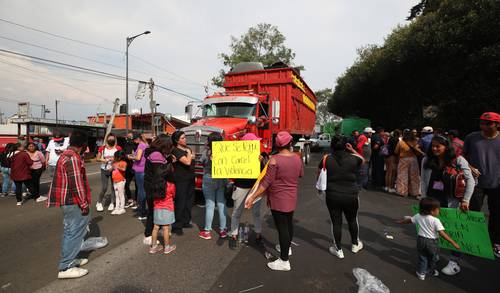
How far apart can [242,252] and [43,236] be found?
12.0ft

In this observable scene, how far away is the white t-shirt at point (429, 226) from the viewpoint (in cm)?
297

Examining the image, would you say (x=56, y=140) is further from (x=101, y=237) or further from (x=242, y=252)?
(x=242, y=252)

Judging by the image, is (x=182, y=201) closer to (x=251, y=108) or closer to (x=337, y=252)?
(x=337, y=252)

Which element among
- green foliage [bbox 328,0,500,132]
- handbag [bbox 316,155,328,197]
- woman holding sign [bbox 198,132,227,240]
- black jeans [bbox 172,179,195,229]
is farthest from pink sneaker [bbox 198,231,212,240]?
green foliage [bbox 328,0,500,132]

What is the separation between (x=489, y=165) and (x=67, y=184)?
5.46 metres

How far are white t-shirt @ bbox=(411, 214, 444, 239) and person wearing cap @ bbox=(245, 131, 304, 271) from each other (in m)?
1.50

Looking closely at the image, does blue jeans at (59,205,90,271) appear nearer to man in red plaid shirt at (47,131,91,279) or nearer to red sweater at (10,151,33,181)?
man in red plaid shirt at (47,131,91,279)

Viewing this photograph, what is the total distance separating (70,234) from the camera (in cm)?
312

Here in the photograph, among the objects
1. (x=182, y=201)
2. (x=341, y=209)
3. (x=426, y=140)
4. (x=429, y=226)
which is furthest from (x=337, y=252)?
(x=426, y=140)

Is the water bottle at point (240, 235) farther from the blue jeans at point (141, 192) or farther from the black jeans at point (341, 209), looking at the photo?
the blue jeans at point (141, 192)

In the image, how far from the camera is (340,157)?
3.50 meters

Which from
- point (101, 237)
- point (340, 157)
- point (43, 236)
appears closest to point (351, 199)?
point (340, 157)

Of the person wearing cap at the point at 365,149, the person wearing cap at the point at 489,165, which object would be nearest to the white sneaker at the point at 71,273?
the person wearing cap at the point at 489,165

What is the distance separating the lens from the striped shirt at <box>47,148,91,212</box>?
3.07 meters
